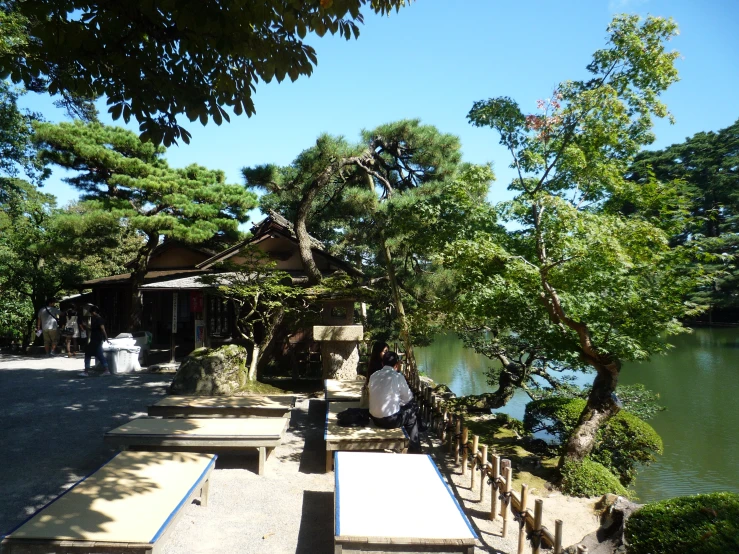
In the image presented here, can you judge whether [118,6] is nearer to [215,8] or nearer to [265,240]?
[215,8]

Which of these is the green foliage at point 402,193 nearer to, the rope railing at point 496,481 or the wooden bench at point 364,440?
the rope railing at point 496,481

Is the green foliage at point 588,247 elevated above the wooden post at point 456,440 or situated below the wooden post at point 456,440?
above

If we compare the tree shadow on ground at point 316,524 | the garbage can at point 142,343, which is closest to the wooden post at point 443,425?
the tree shadow on ground at point 316,524

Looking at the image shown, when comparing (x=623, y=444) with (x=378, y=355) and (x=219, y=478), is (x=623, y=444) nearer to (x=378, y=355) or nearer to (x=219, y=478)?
(x=378, y=355)

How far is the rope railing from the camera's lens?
3.89 metres

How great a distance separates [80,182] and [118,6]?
13.2 meters

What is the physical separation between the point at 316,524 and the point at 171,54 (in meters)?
4.50

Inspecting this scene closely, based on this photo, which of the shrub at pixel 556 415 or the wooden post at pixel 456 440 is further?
the shrub at pixel 556 415

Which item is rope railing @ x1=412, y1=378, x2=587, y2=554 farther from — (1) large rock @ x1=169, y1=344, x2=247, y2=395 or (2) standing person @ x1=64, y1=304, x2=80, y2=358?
(2) standing person @ x1=64, y1=304, x2=80, y2=358

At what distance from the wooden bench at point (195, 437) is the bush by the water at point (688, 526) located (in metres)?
3.63

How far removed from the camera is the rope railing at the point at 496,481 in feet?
12.8

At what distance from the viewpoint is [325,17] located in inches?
177

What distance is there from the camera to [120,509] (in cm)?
375

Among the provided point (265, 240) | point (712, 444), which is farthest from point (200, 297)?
point (712, 444)
